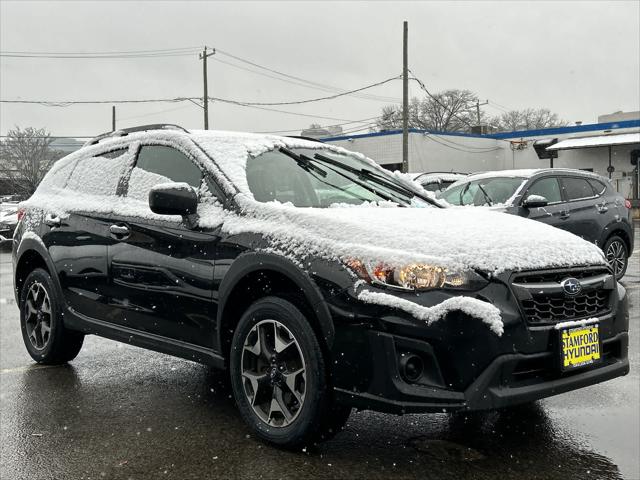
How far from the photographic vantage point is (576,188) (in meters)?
9.38

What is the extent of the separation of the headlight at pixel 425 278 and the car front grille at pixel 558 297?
0.21 meters

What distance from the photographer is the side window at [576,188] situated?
9.27m

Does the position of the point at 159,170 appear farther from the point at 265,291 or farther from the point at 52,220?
the point at 265,291

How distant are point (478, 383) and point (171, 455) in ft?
5.14

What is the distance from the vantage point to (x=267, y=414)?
11.6 feet

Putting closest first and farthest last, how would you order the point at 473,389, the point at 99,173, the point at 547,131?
the point at 473,389 → the point at 99,173 → the point at 547,131

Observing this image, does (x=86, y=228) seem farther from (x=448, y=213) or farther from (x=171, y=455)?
(x=448, y=213)

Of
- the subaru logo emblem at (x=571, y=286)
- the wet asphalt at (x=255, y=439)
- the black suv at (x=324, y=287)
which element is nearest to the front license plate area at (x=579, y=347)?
the black suv at (x=324, y=287)

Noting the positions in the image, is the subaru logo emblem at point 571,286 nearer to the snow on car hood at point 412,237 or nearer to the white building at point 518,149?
the snow on car hood at point 412,237

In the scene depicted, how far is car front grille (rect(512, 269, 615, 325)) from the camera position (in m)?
3.09

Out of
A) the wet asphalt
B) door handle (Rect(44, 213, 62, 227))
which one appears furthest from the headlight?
door handle (Rect(44, 213, 62, 227))

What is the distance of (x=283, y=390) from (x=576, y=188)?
7.11m

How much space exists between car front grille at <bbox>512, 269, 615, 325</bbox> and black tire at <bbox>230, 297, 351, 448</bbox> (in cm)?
96

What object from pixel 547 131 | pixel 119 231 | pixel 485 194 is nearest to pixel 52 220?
pixel 119 231
